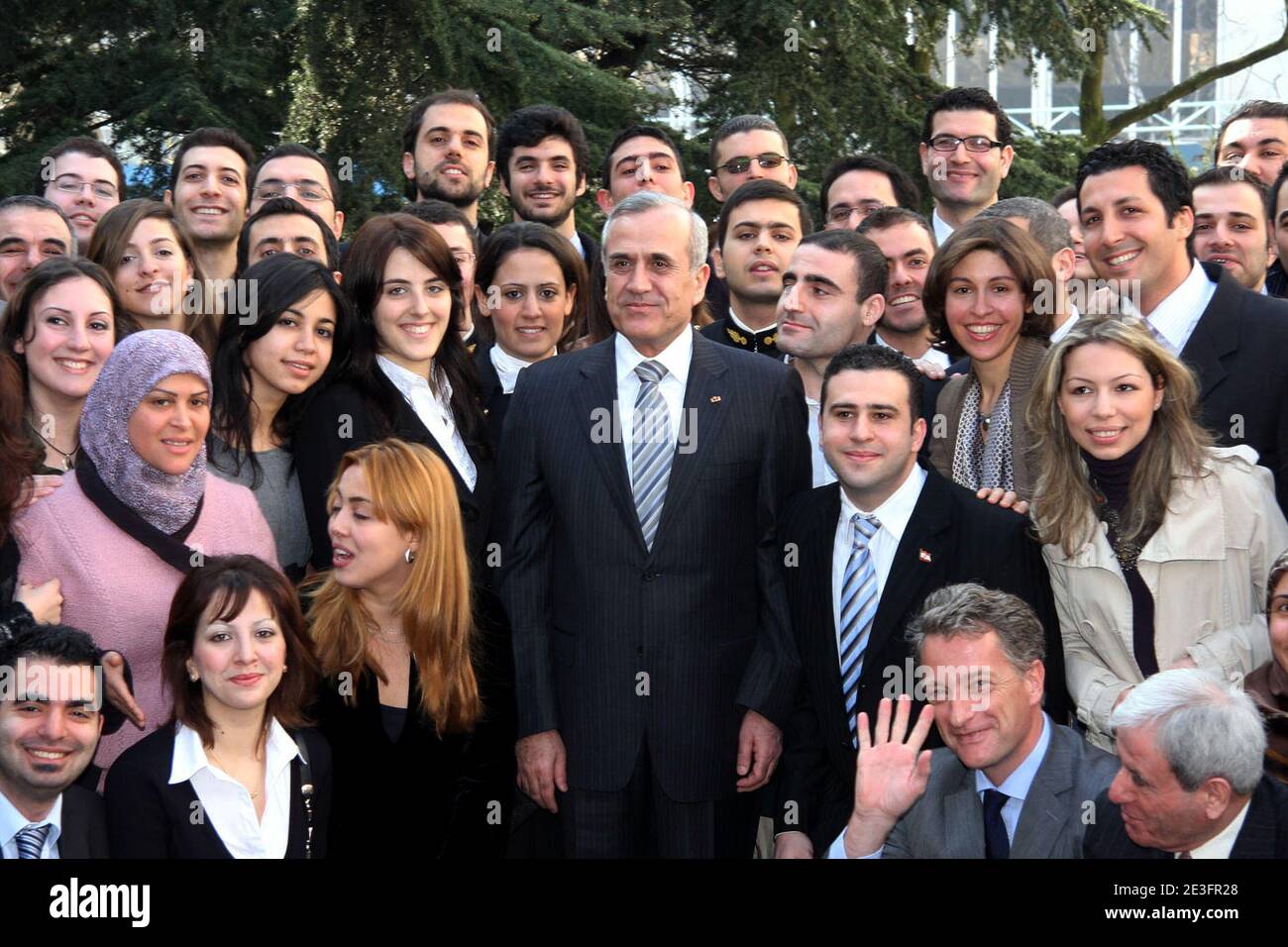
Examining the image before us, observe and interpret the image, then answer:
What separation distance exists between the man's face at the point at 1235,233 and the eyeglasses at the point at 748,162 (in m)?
2.21

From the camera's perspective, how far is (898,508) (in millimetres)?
5582

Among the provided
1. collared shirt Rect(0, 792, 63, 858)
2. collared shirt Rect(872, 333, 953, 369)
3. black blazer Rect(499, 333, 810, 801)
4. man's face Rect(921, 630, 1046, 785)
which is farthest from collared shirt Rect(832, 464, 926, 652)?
collared shirt Rect(0, 792, 63, 858)

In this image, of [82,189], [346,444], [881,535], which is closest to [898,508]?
[881,535]

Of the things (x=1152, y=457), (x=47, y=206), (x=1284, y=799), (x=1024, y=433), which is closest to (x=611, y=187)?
(x=47, y=206)

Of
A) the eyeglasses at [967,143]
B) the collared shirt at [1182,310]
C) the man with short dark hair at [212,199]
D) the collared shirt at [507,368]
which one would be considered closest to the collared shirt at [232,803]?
the collared shirt at [507,368]

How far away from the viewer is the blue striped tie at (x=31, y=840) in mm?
4805

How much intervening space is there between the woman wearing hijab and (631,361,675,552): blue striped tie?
1238 millimetres

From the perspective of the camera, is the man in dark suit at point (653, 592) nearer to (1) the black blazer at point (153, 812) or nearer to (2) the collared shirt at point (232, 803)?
(2) the collared shirt at point (232, 803)

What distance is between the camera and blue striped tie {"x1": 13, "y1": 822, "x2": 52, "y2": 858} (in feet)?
15.8

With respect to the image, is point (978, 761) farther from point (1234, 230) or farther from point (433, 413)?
point (1234, 230)

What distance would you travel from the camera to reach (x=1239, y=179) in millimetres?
Answer: 7293

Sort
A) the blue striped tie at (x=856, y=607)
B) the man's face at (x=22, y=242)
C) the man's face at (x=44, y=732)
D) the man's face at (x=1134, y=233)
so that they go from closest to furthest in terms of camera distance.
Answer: the man's face at (x=44, y=732), the blue striped tie at (x=856, y=607), the man's face at (x=1134, y=233), the man's face at (x=22, y=242)

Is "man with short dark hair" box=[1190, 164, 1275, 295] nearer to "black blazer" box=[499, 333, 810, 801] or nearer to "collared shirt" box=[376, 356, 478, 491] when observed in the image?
"black blazer" box=[499, 333, 810, 801]

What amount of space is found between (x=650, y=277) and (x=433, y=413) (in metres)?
1.00
